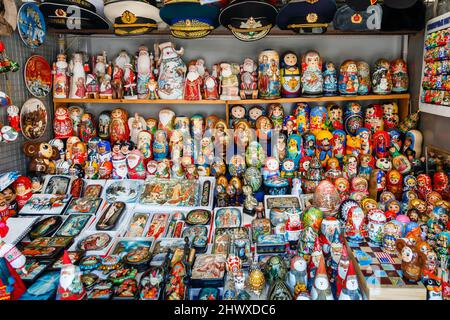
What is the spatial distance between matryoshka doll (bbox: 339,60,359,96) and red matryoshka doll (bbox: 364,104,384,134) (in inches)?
9.9

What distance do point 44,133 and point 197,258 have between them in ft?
6.80

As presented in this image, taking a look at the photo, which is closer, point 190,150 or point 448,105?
point 448,105

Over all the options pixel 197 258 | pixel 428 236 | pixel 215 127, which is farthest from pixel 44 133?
pixel 428 236

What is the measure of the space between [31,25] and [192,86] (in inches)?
54.7

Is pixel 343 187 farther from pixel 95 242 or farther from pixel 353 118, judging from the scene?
pixel 95 242

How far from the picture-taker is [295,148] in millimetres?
3459

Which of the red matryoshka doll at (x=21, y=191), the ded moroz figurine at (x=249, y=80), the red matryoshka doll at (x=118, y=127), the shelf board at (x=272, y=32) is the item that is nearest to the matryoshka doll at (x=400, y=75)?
the shelf board at (x=272, y=32)

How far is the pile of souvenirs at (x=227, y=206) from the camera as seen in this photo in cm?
203

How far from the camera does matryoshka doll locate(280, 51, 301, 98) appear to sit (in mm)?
3471
